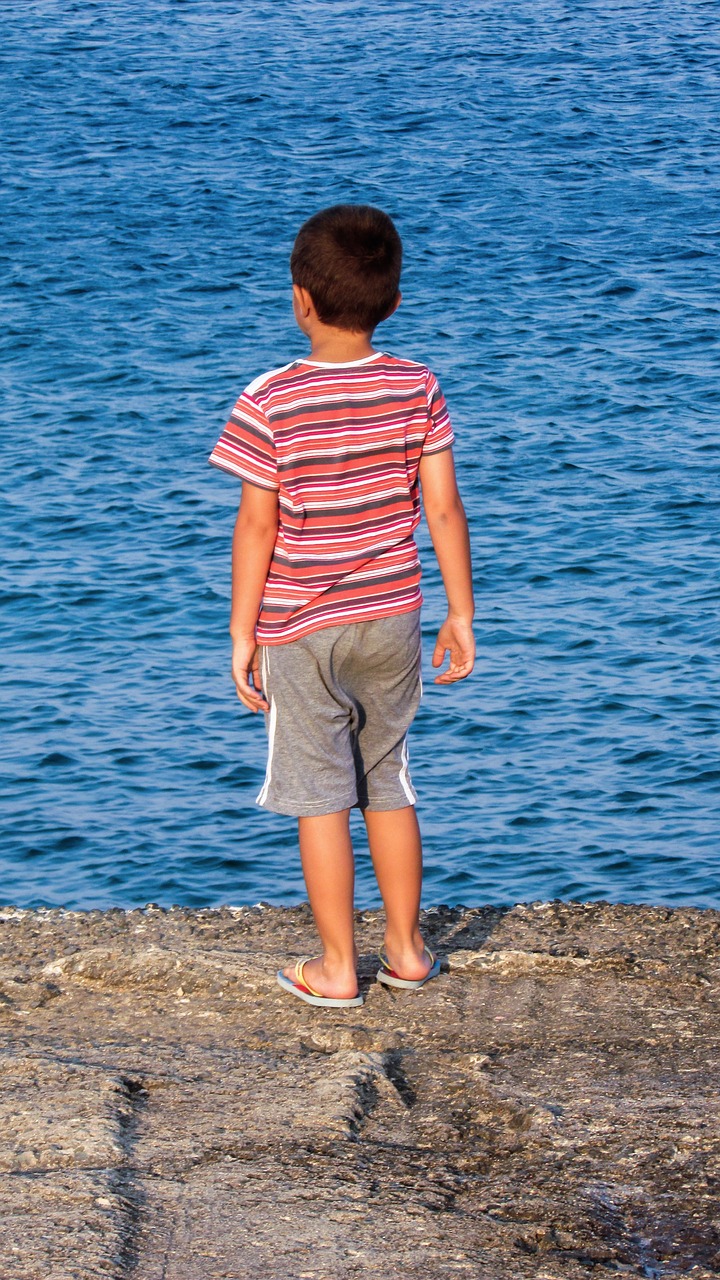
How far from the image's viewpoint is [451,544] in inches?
136

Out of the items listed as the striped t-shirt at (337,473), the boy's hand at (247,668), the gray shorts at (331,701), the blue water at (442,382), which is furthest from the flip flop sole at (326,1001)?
the blue water at (442,382)

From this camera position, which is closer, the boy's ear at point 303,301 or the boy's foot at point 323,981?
the boy's ear at point 303,301

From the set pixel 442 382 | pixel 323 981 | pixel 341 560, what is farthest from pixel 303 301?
pixel 442 382

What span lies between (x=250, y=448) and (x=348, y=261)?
44 centimetres

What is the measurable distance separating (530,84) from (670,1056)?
22.6 metres

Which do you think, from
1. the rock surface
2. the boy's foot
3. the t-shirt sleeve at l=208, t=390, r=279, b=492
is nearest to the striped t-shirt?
the t-shirt sleeve at l=208, t=390, r=279, b=492

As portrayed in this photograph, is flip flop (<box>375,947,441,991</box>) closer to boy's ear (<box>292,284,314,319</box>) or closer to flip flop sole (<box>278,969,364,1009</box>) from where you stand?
flip flop sole (<box>278,969,364,1009</box>)

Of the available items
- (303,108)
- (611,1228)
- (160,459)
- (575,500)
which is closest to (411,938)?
(611,1228)

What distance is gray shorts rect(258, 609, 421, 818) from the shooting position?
135 inches

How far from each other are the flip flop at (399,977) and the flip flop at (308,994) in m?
0.11

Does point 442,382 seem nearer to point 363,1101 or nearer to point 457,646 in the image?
point 457,646

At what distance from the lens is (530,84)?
78.5ft

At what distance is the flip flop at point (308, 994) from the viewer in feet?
12.0

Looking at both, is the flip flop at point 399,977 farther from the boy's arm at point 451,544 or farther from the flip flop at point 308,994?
the boy's arm at point 451,544
